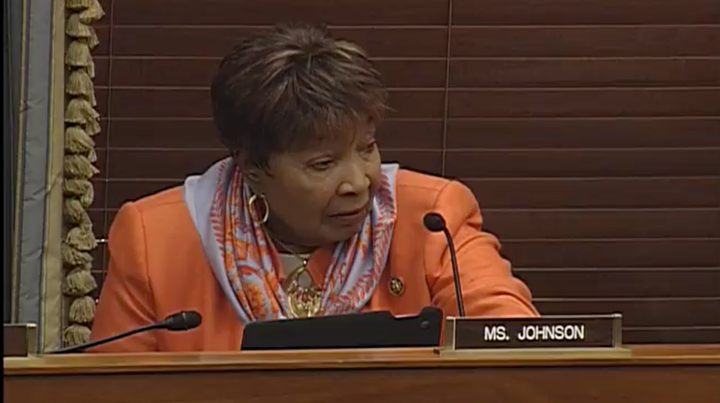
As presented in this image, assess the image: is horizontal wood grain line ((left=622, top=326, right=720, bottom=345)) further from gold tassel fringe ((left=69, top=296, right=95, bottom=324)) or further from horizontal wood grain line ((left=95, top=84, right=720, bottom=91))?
gold tassel fringe ((left=69, top=296, right=95, bottom=324))

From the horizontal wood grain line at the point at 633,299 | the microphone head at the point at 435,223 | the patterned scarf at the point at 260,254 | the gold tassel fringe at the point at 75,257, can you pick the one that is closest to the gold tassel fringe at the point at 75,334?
the gold tassel fringe at the point at 75,257

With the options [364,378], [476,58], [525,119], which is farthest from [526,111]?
[364,378]

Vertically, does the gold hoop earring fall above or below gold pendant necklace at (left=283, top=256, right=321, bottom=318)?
above

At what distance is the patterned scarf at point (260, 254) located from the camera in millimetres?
2057

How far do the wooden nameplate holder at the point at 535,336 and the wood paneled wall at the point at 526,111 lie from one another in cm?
138

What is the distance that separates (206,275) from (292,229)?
144 millimetres

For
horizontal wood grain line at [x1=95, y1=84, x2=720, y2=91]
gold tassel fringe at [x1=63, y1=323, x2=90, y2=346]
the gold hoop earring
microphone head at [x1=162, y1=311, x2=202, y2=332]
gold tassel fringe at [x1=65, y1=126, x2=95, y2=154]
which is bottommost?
microphone head at [x1=162, y1=311, x2=202, y2=332]

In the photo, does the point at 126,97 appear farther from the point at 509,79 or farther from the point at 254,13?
the point at 509,79

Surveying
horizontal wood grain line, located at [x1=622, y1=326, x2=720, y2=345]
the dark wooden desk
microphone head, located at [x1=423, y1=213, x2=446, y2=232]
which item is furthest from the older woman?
horizontal wood grain line, located at [x1=622, y1=326, x2=720, y2=345]

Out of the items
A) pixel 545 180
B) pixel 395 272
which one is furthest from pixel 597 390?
pixel 545 180

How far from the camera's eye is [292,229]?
6.91 feet

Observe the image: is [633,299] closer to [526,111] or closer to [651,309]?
[651,309]

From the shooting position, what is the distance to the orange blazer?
2.04 meters

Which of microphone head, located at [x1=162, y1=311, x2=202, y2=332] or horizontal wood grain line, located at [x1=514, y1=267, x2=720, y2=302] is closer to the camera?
microphone head, located at [x1=162, y1=311, x2=202, y2=332]
